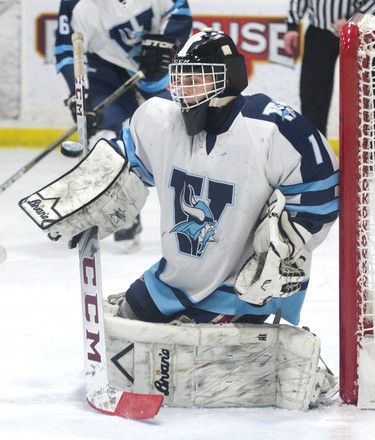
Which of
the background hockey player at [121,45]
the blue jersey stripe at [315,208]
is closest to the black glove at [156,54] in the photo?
the background hockey player at [121,45]

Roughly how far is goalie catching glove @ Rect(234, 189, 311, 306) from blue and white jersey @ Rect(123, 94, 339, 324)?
0.04 metres

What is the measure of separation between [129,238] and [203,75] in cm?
181

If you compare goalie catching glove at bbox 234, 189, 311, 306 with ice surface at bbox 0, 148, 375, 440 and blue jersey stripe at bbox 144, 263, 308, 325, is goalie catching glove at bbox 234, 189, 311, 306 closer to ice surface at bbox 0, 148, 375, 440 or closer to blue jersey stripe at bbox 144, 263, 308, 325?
blue jersey stripe at bbox 144, 263, 308, 325

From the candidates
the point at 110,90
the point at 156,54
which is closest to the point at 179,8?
the point at 156,54

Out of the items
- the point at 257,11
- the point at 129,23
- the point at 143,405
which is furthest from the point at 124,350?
the point at 257,11

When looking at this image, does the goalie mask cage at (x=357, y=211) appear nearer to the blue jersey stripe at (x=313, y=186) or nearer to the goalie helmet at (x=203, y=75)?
the blue jersey stripe at (x=313, y=186)

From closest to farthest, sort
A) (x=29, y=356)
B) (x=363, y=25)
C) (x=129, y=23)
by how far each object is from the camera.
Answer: (x=363, y=25) < (x=29, y=356) < (x=129, y=23)

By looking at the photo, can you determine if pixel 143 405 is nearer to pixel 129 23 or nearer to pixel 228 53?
pixel 228 53

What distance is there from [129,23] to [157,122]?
5.87ft

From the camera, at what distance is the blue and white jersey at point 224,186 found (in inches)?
96.1

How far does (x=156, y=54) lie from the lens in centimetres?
419

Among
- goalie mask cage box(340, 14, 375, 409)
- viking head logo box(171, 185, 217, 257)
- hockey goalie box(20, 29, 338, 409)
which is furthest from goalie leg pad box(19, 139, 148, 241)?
goalie mask cage box(340, 14, 375, 409)

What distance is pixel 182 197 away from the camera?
8.25 ft

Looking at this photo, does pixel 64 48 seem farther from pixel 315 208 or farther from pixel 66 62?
pixel 315 208
